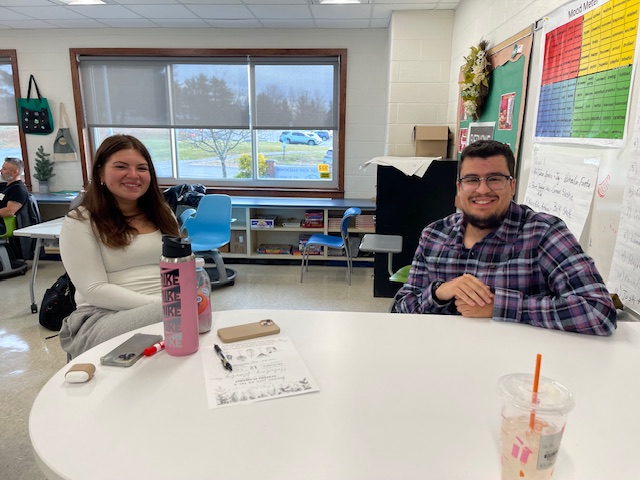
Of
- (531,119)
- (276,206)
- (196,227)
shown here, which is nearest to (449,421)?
(531,119)

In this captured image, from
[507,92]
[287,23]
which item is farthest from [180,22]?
[507,92]

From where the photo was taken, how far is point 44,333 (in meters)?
3.13

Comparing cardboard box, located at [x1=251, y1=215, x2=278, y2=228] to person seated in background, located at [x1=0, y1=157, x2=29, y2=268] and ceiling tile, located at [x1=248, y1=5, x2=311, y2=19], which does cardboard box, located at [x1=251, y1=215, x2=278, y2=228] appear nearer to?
ceiling tile, located at [x1=248, y1=5, x2=311, y2=19]

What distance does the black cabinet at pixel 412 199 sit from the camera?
3354mm

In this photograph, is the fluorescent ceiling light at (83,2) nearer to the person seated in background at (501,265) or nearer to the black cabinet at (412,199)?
the black cabinet at (412,199)

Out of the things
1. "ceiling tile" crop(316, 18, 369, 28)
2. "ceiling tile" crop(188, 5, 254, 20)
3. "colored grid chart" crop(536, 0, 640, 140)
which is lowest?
"colored grid chart" crop(536, 0, 640, 140)

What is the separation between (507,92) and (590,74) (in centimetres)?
90

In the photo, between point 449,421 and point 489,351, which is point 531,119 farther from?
point 449,421

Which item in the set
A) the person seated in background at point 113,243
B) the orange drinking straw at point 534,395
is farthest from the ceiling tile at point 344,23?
the orange drinking straw at point 534,395

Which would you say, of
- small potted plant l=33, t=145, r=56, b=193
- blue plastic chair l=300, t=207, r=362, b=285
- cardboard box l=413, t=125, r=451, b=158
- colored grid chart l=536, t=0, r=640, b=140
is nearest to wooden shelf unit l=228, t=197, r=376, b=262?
blue plastic chair l=300, t=207, r=362, b=285

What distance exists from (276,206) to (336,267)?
946 millimetres

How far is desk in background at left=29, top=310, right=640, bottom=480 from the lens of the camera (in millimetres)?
675

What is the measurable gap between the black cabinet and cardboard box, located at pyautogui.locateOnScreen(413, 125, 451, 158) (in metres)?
0.58

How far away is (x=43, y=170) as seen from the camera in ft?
16.9
